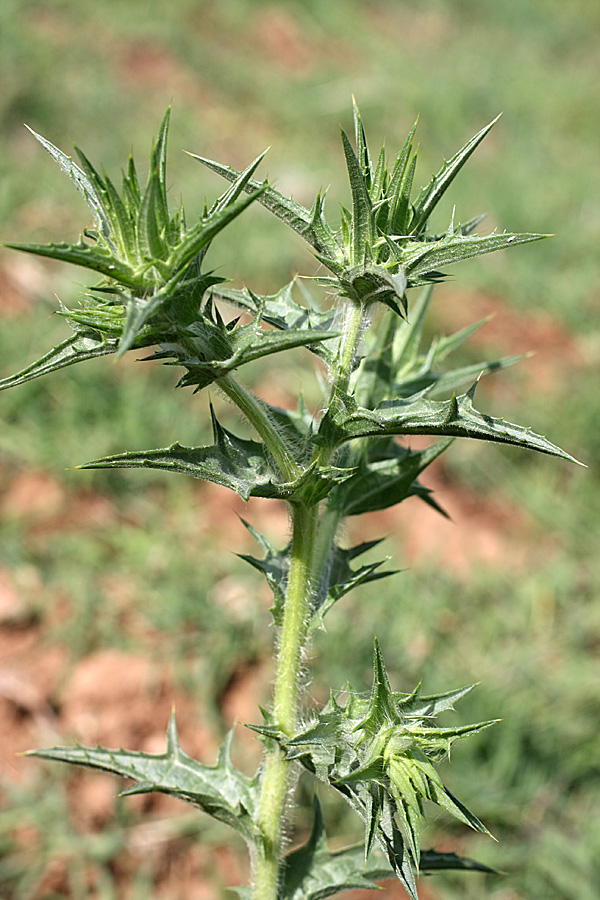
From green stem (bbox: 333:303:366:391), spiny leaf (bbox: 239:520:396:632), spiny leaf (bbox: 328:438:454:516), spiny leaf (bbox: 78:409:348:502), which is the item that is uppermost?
green stem (bbox: 333:303:366:391)

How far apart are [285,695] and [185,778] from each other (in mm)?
361

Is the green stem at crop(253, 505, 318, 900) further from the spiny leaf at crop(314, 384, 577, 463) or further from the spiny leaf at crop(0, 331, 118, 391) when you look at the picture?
the spiny leaf at crop(0, 331, 118, 391)

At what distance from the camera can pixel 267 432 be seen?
51.4 inches

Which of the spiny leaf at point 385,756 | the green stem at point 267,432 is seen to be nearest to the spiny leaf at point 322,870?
the spiny leaf at point 385,756

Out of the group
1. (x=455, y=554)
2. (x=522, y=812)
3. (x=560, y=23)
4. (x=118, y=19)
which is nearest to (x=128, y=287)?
(x=522, y=812)

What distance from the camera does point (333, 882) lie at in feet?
5.08

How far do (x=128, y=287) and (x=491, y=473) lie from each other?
423 centimetres

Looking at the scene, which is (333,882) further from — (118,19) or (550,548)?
(118,19)

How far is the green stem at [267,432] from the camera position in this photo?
128 cm

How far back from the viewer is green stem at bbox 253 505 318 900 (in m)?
1.38

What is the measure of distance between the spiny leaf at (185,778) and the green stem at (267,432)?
2.15ft

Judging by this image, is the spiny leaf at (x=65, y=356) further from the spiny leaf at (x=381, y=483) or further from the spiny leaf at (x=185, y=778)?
the spiny leaf at (x=185, y=778)

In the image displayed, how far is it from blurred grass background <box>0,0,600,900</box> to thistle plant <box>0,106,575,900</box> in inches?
65.1

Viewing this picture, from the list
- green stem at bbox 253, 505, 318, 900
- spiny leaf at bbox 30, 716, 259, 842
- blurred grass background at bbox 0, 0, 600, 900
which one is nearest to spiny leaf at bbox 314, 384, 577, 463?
green stem at bbox 253, 505, 318, 900
